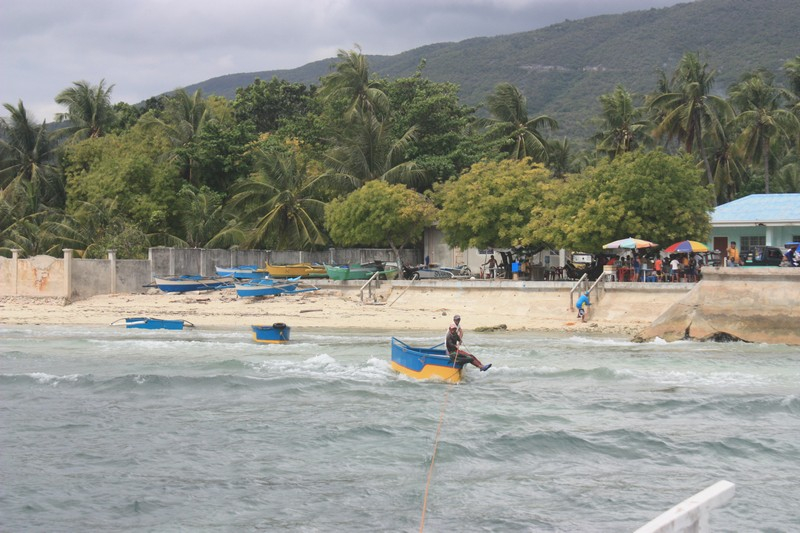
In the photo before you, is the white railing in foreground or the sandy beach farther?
the sandy beach

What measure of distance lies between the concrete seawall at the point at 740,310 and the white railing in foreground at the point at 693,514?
82.1 feet

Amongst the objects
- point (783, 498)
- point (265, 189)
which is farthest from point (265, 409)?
point (265, 189)

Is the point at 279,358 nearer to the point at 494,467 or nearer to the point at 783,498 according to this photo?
the point at 494,467

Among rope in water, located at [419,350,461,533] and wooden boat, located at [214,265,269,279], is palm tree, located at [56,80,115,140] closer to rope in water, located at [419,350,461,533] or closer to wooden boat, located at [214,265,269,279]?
wooden boat, located at [214,265,269,279]

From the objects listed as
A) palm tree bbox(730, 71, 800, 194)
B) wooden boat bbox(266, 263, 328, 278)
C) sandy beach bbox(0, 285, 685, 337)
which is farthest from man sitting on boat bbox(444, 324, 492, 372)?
palm tree bbox(730, 71, 800, 194)

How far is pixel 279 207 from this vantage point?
47906mm

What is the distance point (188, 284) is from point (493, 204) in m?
14.7

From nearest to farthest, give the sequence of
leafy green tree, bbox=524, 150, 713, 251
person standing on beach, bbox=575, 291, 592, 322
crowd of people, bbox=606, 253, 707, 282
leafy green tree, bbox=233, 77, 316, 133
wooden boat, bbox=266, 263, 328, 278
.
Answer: person standing on beach, bbox=575, 291, 592, 322, leafy green tree, bbox=524, 150, 713, 251, crowd of people, bbox=606, 253, 707, 282, wooden boat, bbox=266, 263, 328, 278, leafy green tree, bbox=233, 77, 316, 133

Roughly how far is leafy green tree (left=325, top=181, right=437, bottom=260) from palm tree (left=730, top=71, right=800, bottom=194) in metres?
21.7

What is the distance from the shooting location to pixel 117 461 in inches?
583

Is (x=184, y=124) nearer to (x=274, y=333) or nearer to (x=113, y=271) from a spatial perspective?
(x=113, y=271)

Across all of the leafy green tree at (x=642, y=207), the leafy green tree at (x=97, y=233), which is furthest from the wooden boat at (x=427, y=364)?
the leafy green tree at (x=97, y=233)

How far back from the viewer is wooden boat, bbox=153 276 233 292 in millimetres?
41406

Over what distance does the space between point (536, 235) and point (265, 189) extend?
56.9ft
